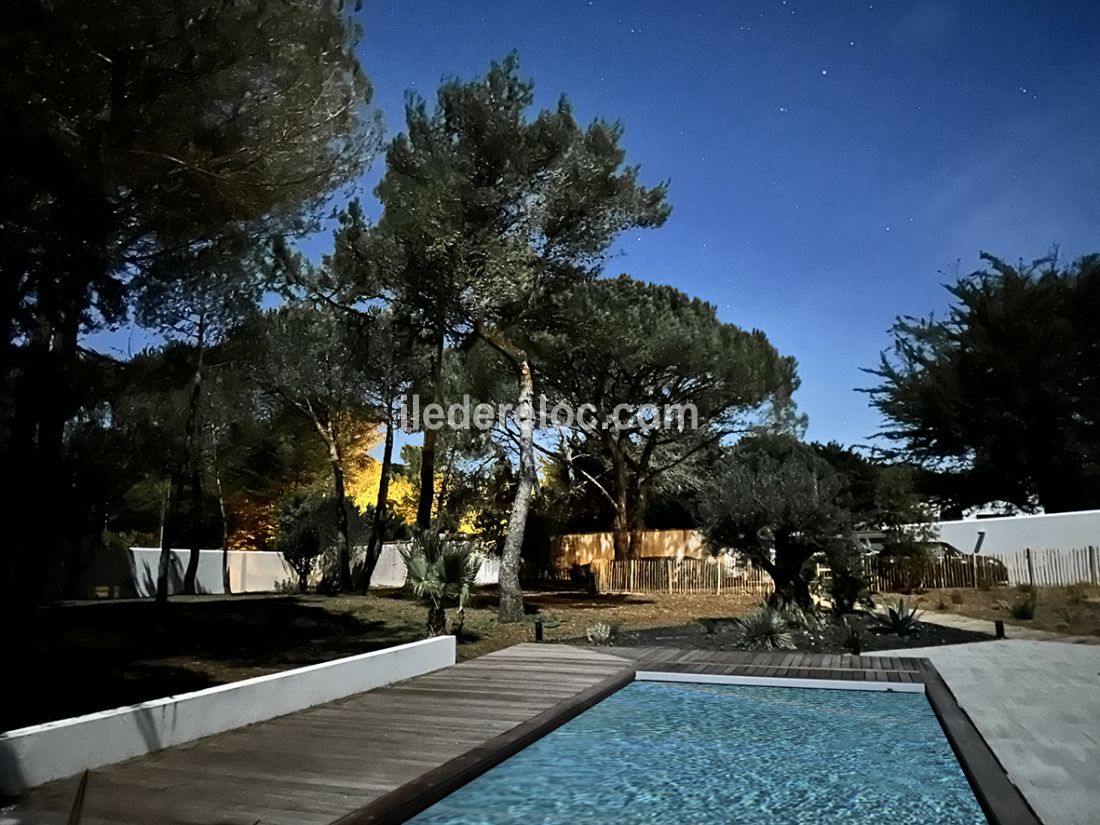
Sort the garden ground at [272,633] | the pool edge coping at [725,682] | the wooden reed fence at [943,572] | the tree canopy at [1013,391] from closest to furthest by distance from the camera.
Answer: the pool edge coping at [725,682] < the garden ground at [272,633] < the wooden reed fence at [943,572] < the tree canopy at [1013,391]

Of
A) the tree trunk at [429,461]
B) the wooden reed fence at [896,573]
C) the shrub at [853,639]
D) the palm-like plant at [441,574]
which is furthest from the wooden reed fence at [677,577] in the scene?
the palm-like plant at [441,574]

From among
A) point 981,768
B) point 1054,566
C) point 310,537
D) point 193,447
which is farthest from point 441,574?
point 1054,566

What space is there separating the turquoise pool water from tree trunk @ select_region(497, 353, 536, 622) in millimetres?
6863

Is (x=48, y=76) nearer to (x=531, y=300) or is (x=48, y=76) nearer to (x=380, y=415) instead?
(x=531, y=300)

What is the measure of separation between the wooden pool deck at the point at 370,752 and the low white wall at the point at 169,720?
0.11m

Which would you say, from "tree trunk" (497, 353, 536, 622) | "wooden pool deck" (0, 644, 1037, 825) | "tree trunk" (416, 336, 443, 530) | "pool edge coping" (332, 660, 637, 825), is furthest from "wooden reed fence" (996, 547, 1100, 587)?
"pool edge coping" (332, 660, 637, 825)

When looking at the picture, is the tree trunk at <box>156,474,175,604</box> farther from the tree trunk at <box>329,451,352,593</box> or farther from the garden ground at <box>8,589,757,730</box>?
the tree trunk at <box>329,451,352,593</box>

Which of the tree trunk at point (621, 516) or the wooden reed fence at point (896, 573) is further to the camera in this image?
the tree trunk at point (621, 516)

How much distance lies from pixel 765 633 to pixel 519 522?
6.00 m

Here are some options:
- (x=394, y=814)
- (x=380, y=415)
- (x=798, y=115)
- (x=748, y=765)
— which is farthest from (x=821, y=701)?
(x=798, y=115)

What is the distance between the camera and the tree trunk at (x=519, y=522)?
15.0 meters

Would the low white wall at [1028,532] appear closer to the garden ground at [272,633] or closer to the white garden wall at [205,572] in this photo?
the garden ground at [272,633]

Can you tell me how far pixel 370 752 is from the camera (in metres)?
5.38

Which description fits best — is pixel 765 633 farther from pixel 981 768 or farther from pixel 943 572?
pixel 943 572
